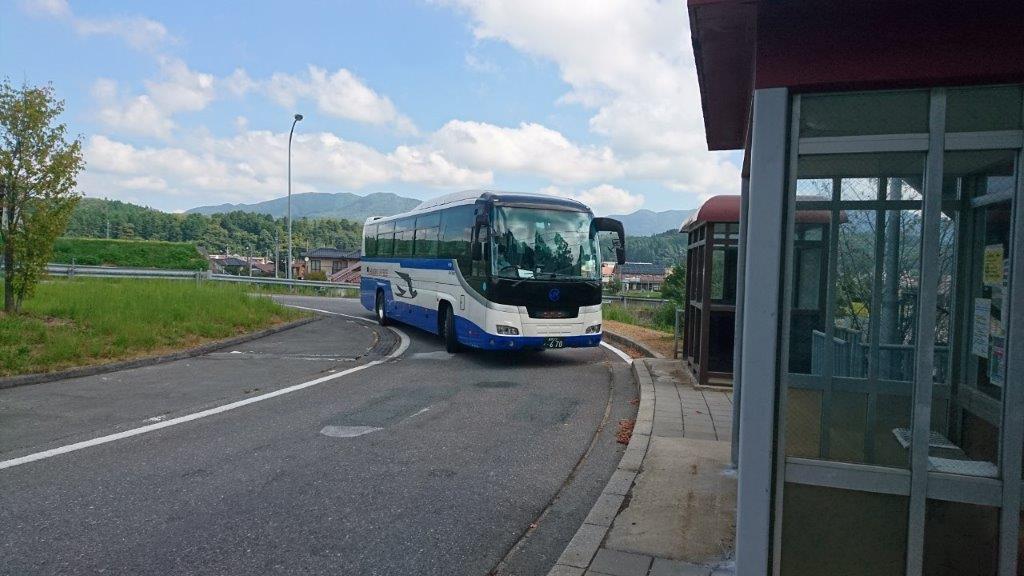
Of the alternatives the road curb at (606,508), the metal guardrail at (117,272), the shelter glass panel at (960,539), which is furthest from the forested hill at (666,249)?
the metal guardrail at (117,272)

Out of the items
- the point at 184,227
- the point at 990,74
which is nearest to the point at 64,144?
the point at 990,74

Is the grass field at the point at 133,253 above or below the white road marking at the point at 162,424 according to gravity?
above

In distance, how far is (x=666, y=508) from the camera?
4965 mm

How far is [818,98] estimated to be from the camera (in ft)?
11.2

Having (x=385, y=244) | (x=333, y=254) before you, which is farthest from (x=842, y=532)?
→ (x=333, y=254)

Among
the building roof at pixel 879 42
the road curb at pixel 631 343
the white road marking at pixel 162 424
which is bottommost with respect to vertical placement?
the white road marking at pixel 162 424

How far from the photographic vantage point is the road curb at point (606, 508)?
4078mm

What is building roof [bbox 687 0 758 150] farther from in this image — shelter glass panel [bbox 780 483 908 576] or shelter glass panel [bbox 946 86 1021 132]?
shelter glass panel [bbox 780 483 908 576]

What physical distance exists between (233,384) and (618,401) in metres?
5.53

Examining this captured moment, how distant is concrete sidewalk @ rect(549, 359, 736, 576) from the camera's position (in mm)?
4070

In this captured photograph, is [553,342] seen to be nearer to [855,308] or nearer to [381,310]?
[381,310]

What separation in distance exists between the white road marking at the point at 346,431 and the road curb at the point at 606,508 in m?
2.77

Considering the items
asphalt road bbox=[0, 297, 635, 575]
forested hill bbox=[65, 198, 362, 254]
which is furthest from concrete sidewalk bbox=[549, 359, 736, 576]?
forested hill bbox=[65, 198, 362, 254]

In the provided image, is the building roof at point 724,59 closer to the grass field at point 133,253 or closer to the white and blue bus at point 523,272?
the white and blue bus at point 523,272
